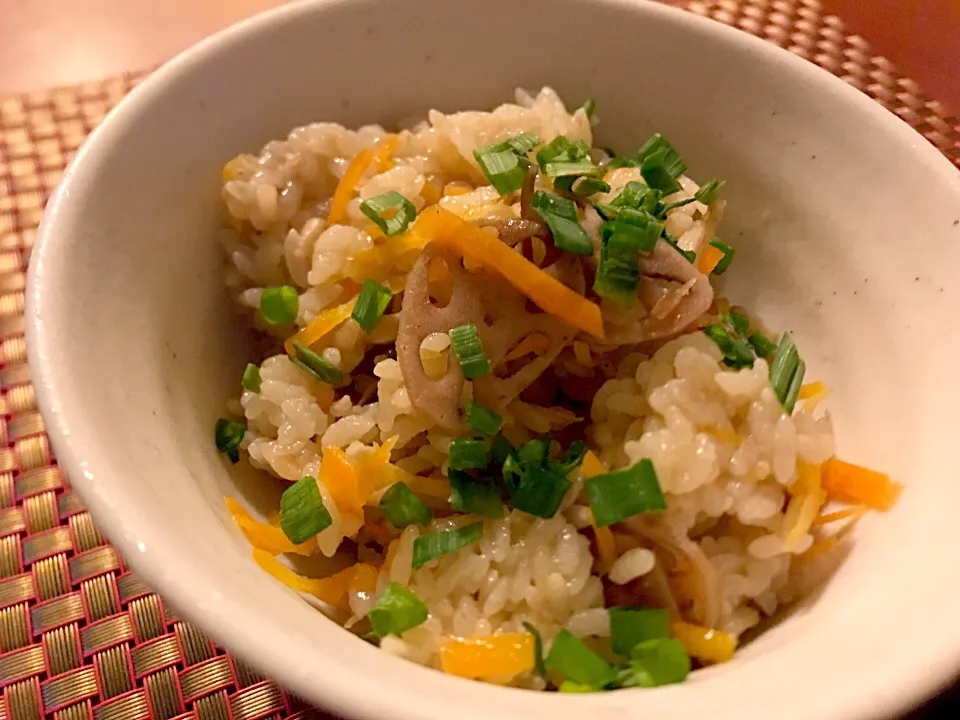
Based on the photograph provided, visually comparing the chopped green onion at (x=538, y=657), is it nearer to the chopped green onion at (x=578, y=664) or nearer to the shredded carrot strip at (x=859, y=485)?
the chopped green onion at (x=578, y=664)

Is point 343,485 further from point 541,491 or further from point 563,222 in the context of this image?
point 563,222

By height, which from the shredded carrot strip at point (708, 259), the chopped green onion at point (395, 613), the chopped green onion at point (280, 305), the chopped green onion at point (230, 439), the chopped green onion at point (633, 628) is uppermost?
the shredded carrot strip at point (708, 259)

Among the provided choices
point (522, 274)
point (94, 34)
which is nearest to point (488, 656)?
point (522, 274)

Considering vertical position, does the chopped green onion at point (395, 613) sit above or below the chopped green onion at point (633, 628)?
below

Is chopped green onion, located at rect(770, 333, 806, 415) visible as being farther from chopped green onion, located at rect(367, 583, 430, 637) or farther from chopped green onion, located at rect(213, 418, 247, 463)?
chopped green onion, located at rect(213, 418, 247, 463)

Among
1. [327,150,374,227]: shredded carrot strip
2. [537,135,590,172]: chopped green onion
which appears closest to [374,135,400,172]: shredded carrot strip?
[327,150,374,227]: shredded carrot strip

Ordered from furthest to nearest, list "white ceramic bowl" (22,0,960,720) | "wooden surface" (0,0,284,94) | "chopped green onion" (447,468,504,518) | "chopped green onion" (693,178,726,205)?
1. "wooden surface" (0,0,284,94)
2. "chopped green onion" (693,178,726,205)
3. "chopped green onion" (447,468,504,518)
4. "white ceramic bowl" (22,0,960,720)

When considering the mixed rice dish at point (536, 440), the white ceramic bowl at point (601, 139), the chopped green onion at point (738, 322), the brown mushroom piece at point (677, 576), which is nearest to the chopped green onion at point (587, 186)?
the mixed rice dish at point (536, 440)
